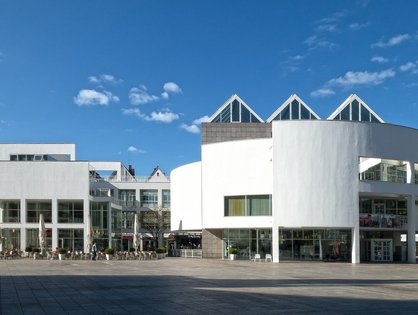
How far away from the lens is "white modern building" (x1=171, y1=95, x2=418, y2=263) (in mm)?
47562

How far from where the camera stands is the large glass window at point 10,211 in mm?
63500

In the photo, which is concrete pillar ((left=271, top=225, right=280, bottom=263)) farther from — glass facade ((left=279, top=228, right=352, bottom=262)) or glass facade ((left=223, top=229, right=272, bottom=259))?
glass facade ((left=223, top=229, right=272, bottom=259))

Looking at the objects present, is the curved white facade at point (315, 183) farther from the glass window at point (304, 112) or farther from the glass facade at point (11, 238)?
the glass facade at point (11, 238)

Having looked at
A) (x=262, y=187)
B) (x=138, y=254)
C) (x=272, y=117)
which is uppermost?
(x=272, y=117)

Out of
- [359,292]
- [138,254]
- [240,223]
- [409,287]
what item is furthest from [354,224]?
[359,292]

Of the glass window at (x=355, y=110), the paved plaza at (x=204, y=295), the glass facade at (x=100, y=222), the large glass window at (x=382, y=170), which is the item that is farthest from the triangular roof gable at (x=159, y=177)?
the paved plaza at (x=204, y=295)

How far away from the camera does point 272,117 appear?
65938 millimetres

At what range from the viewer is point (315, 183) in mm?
47469

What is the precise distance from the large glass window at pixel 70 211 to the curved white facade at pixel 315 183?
18.4 meters

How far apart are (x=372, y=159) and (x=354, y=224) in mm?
6209

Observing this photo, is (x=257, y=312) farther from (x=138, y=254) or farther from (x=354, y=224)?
(x=138, y=254)

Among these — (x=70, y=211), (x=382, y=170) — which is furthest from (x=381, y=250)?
(x=70, y=211)

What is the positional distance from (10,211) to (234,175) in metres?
28.0

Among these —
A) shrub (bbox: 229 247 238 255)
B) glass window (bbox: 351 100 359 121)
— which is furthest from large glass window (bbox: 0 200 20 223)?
glass window (bbox: 351 100 359 121)
